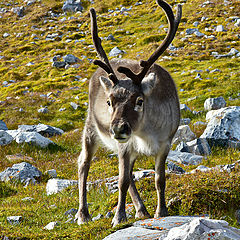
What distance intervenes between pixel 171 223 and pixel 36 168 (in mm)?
7701

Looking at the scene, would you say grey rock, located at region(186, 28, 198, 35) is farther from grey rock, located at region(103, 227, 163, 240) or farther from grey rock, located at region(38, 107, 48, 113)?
grey rock, located at region(103, 227, 163, 240)

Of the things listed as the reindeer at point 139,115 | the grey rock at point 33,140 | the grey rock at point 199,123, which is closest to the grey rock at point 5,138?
the grey rock at point 33,140

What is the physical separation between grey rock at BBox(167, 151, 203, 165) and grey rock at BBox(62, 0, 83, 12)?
47.1 m

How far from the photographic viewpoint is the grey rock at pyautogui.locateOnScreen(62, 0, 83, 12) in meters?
54.8

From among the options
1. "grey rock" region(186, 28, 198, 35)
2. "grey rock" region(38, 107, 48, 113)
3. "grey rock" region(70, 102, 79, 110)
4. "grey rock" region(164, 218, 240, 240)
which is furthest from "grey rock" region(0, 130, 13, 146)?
"grey rock" region(186, 28, 198, 35)

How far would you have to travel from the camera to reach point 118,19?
1817 inches

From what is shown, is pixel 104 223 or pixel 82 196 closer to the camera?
pixel 104 223

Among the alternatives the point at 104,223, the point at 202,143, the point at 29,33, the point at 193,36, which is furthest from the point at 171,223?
the point at 29,33

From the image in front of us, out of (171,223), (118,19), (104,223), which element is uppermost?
(171,223)

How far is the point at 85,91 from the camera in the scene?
88.2ft

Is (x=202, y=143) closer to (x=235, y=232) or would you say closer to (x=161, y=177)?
(x=161, y=177)

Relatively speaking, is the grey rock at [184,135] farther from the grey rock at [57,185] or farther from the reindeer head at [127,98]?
the reindeer head at [127,98]

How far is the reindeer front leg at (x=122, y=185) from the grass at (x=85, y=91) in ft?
1.03

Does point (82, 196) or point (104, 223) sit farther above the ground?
point (104, 223)
